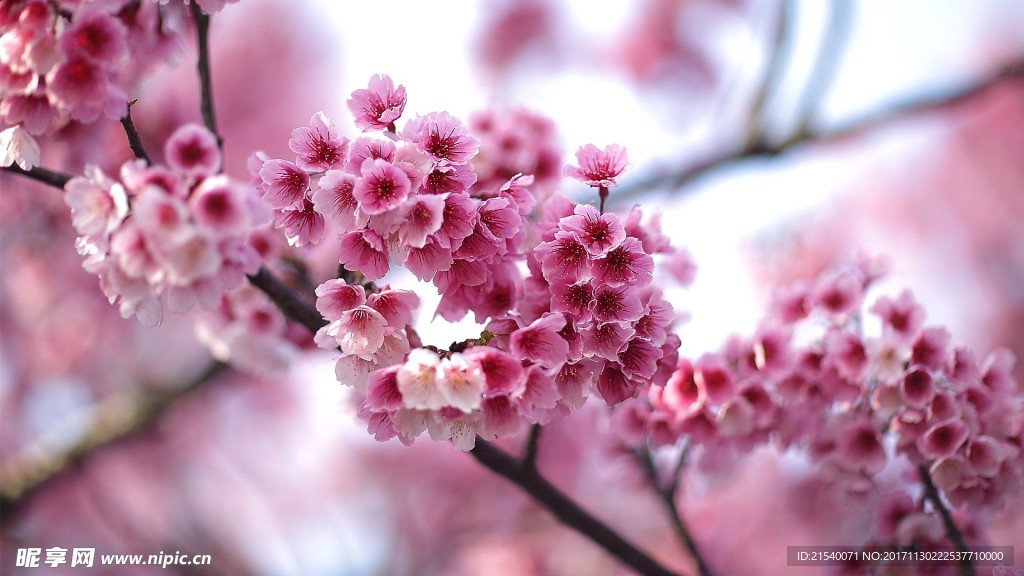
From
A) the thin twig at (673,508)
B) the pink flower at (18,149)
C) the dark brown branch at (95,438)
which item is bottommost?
the dark brown branch at (95,438)

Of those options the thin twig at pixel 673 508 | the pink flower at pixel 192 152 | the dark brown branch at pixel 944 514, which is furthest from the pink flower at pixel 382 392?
the dark brown branch at pixel 944 514

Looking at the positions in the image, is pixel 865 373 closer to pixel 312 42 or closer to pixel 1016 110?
pixel 312 42

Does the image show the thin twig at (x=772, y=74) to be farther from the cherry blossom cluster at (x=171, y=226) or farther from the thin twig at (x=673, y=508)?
the cherry blossom cluster at (x=171, y=226)

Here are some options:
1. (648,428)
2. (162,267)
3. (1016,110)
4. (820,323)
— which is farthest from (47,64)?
(1016,110)

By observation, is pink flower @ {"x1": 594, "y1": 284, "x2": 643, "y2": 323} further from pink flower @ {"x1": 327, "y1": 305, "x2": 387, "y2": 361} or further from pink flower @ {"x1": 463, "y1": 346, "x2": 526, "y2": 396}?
pink flower @ {"x1": 327, "y1": 305, "x2": 387, "y2": 361}

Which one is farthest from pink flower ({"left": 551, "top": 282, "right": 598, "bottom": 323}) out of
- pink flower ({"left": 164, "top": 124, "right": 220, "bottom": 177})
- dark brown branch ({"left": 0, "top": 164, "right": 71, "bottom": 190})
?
dark brown branch ({"left": 0, "top": 164, "right": 71, "bottom": 190})

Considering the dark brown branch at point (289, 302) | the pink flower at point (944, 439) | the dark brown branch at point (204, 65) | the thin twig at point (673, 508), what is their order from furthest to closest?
1. the thin twig at point (673, 508)
2. the pink flower at point (944, 439)
3. the dark brown branch at point (204, 65)
4. the dark brown branch at point (289, 302)
